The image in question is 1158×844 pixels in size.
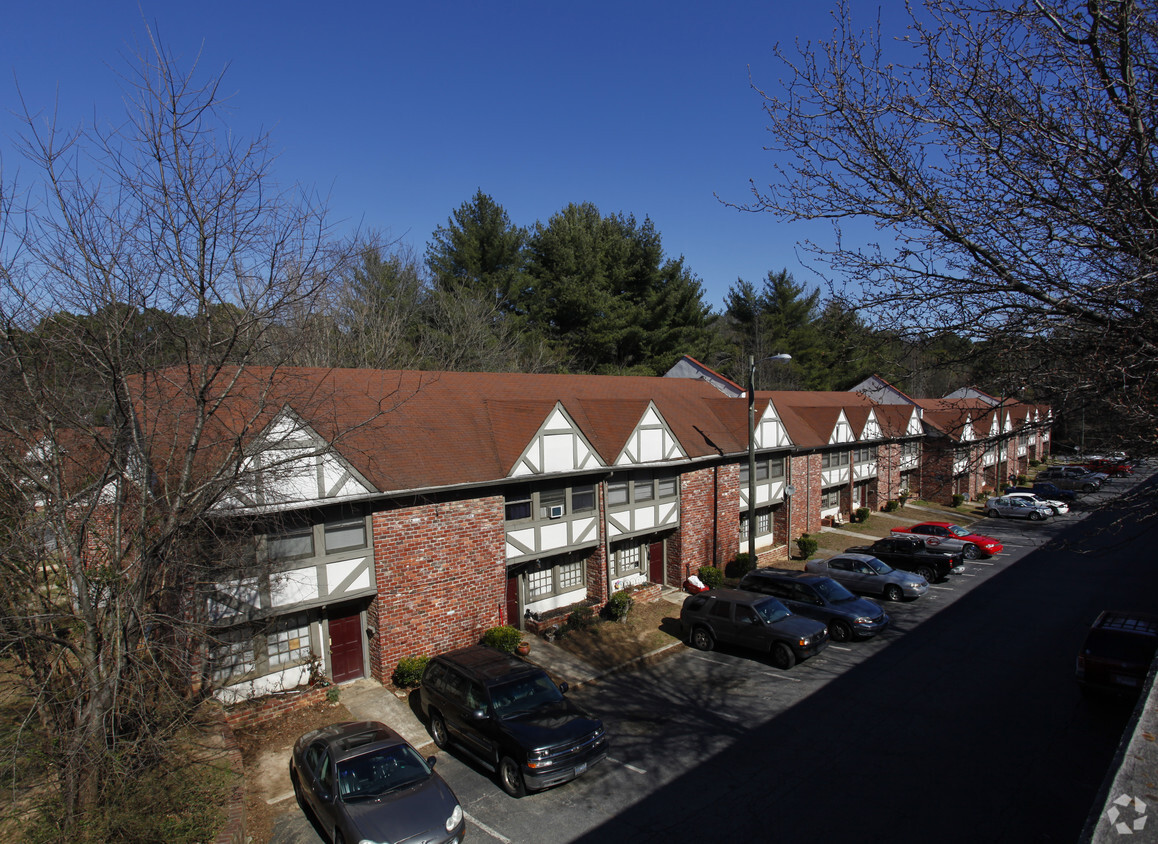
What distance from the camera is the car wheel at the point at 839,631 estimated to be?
17.0 meters

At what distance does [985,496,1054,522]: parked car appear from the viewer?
3394 centimetres

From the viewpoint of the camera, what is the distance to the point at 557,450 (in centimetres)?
1692

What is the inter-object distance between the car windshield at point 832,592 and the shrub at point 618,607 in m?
5.38

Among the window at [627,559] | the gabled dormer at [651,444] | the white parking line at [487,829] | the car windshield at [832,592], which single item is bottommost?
the white parking line at [487,829]

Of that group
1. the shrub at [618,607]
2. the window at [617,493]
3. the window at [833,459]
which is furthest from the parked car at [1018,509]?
the shrub at [618,607]

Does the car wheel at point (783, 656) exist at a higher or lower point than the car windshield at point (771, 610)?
lower

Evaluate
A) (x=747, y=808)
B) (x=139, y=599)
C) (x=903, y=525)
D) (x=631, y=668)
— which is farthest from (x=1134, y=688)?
(x=903, y=525)

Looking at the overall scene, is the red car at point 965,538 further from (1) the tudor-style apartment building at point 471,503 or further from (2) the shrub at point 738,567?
(2) the shrub at point 738,567

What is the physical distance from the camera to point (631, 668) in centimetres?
1560

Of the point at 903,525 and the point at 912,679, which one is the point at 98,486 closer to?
the point at 912,679

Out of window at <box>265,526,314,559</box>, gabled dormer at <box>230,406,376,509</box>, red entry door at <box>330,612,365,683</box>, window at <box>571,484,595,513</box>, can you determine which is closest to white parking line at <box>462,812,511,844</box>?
red entry door at <box>330,612,365,683</box>

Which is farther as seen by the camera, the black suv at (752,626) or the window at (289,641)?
the black suv at (752,626)

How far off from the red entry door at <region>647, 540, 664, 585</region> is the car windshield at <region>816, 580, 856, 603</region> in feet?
17.4

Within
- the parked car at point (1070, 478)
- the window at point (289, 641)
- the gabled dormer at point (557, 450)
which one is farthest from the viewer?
the parked car at point (1070, 478)
